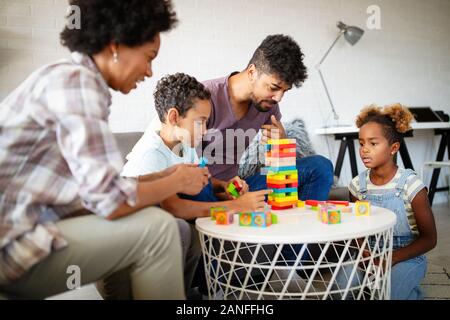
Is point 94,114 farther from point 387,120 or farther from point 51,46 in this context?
point 51,46

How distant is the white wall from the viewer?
2.64m

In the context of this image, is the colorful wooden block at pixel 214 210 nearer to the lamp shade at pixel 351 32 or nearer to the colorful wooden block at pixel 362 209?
the colorful wooden block at pixel 362 209

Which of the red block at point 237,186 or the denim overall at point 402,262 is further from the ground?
the red block at point 237,186

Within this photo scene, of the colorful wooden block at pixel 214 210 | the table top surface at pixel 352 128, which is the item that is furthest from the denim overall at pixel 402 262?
the table top surface at pixel 352 128

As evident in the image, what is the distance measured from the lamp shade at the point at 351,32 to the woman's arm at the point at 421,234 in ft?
7.27

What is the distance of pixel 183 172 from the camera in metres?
1.23

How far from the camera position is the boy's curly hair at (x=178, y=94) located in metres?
1.76

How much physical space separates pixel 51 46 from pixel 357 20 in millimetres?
2741

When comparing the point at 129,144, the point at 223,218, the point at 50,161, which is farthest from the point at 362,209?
the point at 129,144

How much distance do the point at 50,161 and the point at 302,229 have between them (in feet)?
2.30

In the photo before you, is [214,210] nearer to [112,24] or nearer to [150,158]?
[150,158]

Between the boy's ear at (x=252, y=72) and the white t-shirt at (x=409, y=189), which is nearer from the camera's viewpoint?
the white t-shirt at (x=409, y=189)
